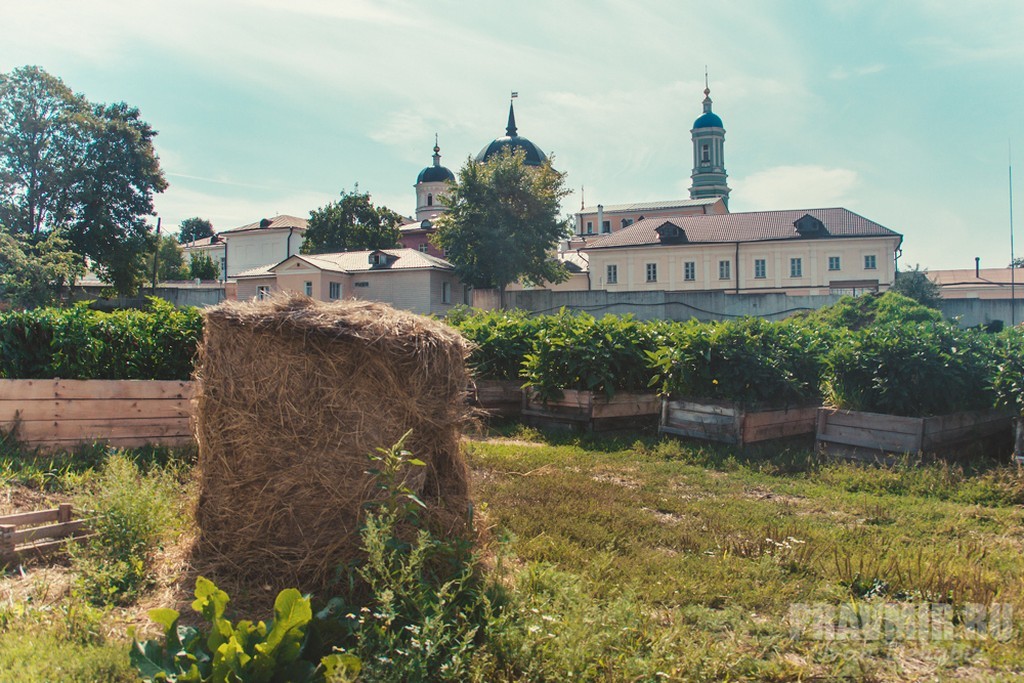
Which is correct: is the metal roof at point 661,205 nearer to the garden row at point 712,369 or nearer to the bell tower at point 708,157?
the bell tower at point 708,157

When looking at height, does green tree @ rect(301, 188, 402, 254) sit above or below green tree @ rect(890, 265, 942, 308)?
above

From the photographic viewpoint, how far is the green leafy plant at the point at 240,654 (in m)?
3.19

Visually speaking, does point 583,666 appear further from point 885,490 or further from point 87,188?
point 87,188

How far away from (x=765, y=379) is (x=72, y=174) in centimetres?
5051

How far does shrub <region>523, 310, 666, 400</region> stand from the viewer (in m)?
10.9

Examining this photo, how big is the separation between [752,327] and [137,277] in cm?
4977

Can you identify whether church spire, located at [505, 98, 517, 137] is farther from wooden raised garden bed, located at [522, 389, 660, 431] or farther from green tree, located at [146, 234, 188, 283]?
wooden raised garden bed, located at [522, 389, 660, 431]

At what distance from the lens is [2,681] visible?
10.9 ft

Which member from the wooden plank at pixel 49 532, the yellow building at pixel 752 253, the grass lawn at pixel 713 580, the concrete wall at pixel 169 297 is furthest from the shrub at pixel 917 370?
the concrete wall at pixel 169 297

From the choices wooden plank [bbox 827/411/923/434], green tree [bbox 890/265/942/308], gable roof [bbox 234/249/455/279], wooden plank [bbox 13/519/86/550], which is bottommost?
wooden plank [bbox 13/519/86/550]

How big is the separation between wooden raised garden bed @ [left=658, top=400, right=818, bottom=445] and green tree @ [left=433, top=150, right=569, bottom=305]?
3420 cm

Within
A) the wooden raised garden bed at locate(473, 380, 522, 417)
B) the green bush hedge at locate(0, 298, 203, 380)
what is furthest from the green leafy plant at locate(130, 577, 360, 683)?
the wooden raised garden bed at locate(473, 380, 522, 417)

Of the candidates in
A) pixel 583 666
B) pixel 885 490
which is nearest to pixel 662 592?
pixel 583 666

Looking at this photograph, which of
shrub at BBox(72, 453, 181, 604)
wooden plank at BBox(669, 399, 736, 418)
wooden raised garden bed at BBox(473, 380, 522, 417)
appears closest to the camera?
shrub at BBox(72, 453, 181, 604)
